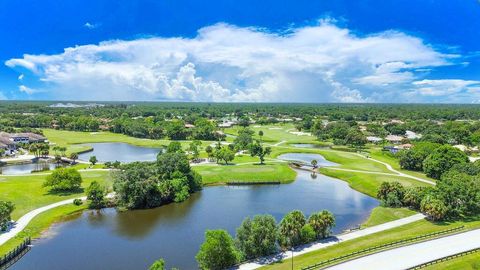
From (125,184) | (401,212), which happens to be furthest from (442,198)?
(125,184)

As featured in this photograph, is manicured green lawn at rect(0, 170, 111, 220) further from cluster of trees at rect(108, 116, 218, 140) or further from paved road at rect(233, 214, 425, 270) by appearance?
cluster of trees at rect(108, 116, 218, 140)

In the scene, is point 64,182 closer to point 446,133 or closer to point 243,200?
point 243,200

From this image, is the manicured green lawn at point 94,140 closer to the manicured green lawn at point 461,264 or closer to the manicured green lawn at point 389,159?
the manicured green lawn at point 389,159

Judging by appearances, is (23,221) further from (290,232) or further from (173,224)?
(290,232)

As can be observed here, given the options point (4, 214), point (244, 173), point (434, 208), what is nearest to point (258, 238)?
point (434, 208)

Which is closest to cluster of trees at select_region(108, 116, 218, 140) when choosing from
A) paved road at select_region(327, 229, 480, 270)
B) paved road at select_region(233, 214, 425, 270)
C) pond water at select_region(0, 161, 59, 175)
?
pond water at select_region(0, 161, 59, 175)

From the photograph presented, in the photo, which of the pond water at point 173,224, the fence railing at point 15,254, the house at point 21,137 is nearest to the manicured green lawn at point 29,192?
the pond water at point 173,224
